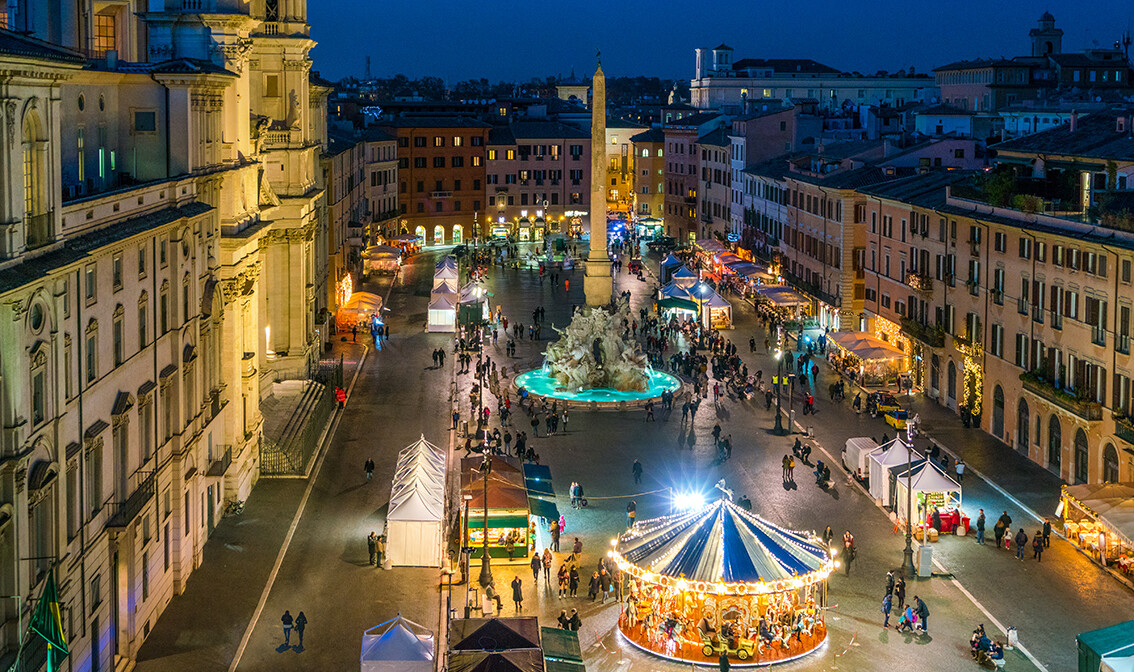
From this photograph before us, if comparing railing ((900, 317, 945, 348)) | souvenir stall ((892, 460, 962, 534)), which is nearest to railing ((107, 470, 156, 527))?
souvenir stall ((892, 460, 962, 534))

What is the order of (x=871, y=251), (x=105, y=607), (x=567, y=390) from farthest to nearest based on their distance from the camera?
1. (x=871, y=251)
2. (x=567, y=390)
3. (x=105, y=607)

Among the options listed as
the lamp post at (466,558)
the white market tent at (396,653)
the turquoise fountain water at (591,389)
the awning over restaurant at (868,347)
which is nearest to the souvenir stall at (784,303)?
the awning over restaurant at (868,347)

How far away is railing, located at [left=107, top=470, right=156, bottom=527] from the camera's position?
33.6 meters

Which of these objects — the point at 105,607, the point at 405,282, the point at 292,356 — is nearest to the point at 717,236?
the point at 405,282

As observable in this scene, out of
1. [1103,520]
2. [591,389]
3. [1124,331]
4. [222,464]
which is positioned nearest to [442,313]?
[591,389]

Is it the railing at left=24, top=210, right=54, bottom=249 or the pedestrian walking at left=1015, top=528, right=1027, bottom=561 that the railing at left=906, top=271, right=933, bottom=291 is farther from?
the railing at left=24, top=210, right=54, bottom=249

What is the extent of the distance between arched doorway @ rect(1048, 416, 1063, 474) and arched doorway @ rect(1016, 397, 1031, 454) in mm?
2470

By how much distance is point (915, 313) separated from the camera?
7181 cm

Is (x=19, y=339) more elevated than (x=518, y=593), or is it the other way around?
(x=19, y=339)

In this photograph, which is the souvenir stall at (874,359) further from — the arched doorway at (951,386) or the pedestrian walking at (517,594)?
the pedestrian walking at (517,594)

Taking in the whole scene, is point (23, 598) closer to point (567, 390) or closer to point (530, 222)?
point (567, 390)

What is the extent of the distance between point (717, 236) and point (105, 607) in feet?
339

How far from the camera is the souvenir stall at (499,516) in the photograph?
44062mm

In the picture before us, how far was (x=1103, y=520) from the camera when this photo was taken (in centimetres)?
4338
